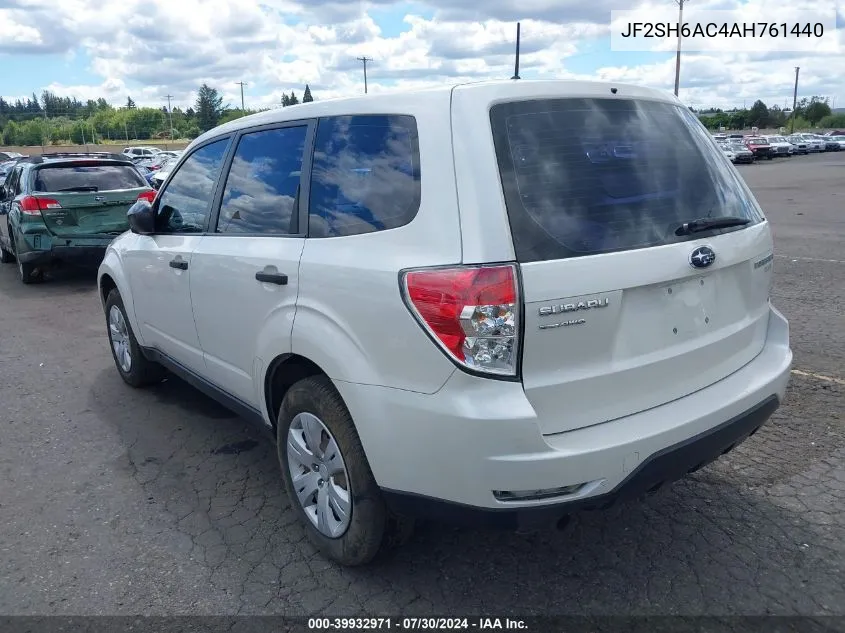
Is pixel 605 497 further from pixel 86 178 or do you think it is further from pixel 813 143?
pixel 813 143

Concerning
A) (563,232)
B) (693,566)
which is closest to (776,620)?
(693,566)

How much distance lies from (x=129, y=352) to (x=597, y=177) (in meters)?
3.95

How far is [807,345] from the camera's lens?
574 cm

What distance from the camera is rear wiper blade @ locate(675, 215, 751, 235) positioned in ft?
8.98

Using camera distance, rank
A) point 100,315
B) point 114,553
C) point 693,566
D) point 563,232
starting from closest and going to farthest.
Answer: point 563,232 → point 693,566 → point 114,553 → point 100,315

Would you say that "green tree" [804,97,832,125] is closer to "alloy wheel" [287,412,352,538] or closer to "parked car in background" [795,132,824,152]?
"parked car in background" [795,132,824,152]

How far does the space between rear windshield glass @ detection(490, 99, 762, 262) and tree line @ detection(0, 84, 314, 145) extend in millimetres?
91484

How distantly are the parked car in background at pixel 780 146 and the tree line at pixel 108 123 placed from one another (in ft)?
196

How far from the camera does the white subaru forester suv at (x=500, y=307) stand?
2.37 m

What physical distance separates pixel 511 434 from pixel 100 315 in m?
6.99

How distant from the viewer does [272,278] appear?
3.13 metres

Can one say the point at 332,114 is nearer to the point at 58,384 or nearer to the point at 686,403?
the point at 686,403

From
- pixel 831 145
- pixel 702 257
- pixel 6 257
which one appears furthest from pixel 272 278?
pixel 831 145

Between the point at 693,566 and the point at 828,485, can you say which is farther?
the point at 828,485
